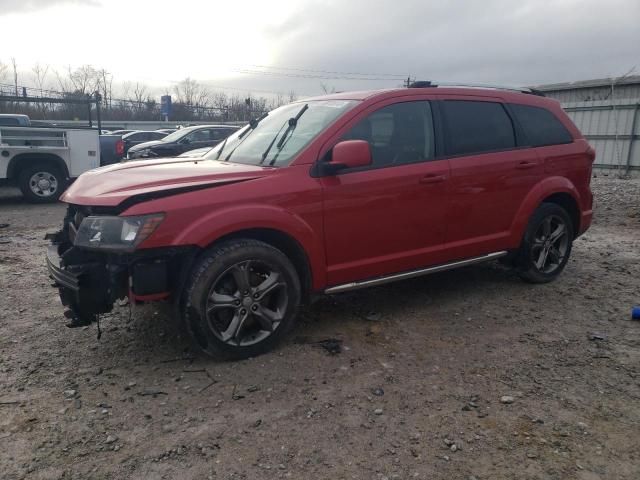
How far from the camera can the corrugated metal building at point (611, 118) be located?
14281 mm

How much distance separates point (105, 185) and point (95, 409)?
4.79 feet

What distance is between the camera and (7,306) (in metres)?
4.56

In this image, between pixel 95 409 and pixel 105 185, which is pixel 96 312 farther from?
pixel 105 185

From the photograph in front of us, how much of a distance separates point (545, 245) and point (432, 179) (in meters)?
1.74

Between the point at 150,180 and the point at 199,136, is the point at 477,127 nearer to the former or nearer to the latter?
the point at 150,180

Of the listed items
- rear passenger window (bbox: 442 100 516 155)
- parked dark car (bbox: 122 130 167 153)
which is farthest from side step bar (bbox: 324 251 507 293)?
parked dark car (bbox: 122 130 167 153)

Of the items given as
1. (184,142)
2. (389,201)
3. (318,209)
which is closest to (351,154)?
(318,209)

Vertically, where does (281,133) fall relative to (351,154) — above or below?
above

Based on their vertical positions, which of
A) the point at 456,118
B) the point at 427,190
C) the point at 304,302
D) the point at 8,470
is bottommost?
the point at 8,470

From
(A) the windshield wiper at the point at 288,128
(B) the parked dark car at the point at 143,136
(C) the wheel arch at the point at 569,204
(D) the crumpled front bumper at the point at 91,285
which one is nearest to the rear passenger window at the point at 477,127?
(C) the wheel arch at the point at 569,204

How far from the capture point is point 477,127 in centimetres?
457

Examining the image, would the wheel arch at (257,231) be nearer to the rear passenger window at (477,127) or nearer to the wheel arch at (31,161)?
the rear passenger window at (477,127)

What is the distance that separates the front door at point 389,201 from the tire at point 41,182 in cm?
853

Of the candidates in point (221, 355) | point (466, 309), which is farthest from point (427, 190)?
point (221, 355)
